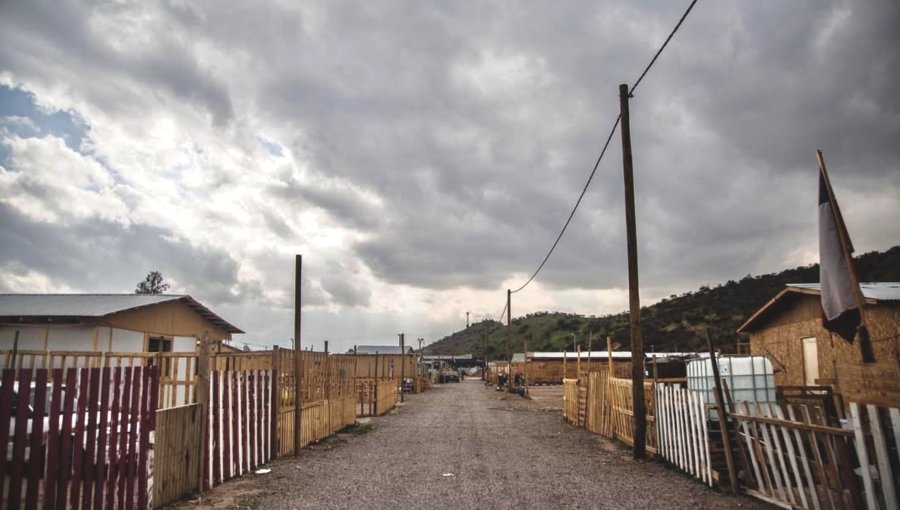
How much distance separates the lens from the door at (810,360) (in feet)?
68.8

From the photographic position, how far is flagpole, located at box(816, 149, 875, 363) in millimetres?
6516

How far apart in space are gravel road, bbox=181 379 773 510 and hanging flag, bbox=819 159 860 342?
118 inches

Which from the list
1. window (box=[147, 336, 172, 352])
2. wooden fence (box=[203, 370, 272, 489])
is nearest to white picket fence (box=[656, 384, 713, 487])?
wooden fence (box=[203, 370, 272, 489])

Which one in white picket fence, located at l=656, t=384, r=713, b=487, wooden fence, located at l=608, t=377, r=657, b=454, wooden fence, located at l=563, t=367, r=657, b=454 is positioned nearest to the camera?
white picket fence, located at l=656, t=384, r=713, b=487

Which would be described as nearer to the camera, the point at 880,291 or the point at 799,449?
the point at 799,449

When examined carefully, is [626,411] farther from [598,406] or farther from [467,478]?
[467,478]

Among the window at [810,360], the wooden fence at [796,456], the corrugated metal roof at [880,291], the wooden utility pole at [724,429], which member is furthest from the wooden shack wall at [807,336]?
the wooden fence at [796,456]

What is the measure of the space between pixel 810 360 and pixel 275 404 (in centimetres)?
1852

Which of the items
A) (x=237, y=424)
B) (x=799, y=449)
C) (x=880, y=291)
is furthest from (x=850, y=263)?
(x=880, y=291)

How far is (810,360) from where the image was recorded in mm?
21406

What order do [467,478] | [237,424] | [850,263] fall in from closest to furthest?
[850,263], [467,478], [237,424]

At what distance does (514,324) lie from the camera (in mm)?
147125

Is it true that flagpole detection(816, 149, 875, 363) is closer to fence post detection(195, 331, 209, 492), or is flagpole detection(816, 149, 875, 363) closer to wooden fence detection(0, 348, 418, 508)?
wooden fence detection(0, 348, 418, 508)

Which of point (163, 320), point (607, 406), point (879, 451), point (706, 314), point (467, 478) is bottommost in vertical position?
point (467, 478)
